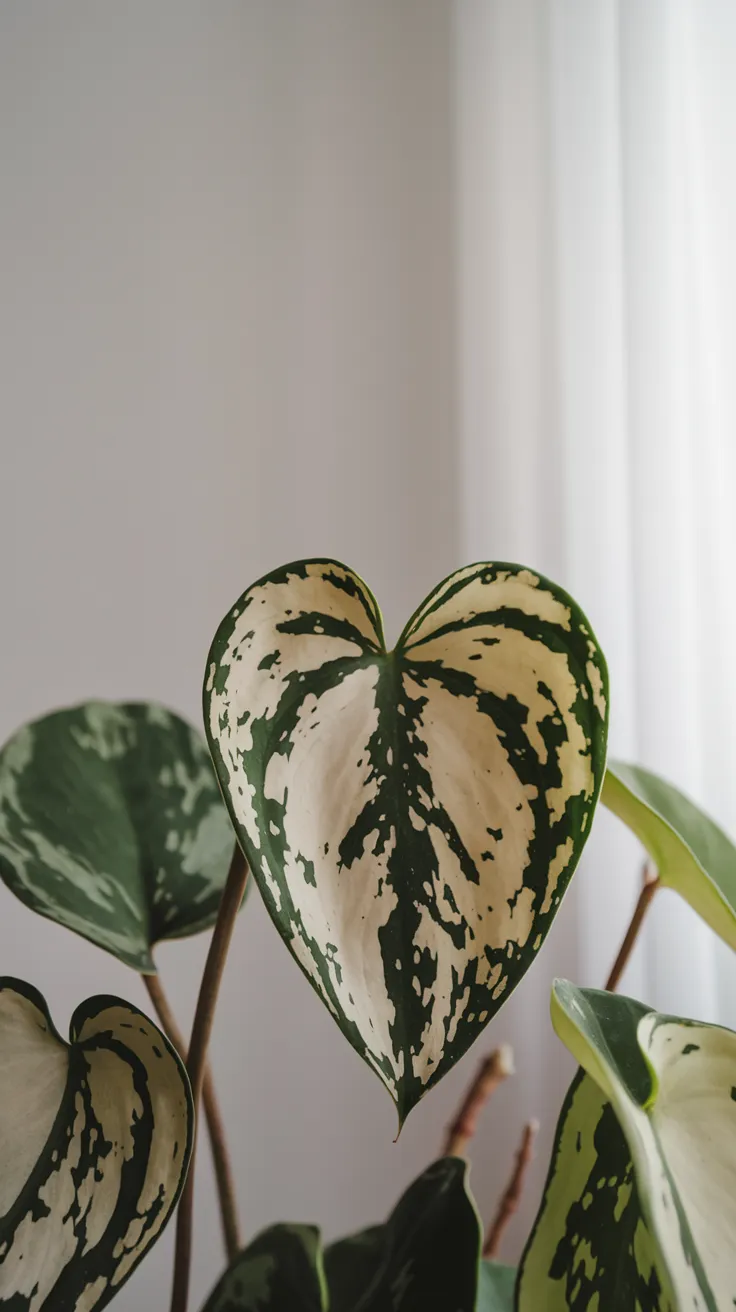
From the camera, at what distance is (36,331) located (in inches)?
42.4

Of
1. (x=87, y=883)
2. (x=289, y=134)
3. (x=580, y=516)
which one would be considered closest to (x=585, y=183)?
(x=580, y=516)

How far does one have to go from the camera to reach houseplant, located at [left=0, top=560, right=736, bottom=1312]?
0.35 m

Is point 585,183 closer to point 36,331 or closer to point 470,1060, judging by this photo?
point 36,331

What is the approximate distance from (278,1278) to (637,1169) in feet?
1.07

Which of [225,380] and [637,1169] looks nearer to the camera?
[637,1169]

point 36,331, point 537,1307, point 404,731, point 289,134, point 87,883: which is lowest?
point 537,1307

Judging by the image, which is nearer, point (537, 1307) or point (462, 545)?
point (537, 1307)

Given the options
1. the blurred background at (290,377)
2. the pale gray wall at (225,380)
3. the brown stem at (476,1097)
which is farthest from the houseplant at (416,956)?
→ the pale gray wall at (225,380)

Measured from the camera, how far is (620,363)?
2.82ft

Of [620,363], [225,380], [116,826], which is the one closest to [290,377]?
[225,380]

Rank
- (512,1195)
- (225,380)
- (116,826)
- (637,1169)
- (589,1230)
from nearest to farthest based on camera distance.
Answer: (637,1169)
(589,1230)
(116,826)
(512,1195)
(225,380)

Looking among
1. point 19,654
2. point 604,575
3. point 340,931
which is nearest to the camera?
point 340,931

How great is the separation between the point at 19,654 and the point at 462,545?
0.55 metres

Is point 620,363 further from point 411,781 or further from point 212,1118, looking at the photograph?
point 212,1118
